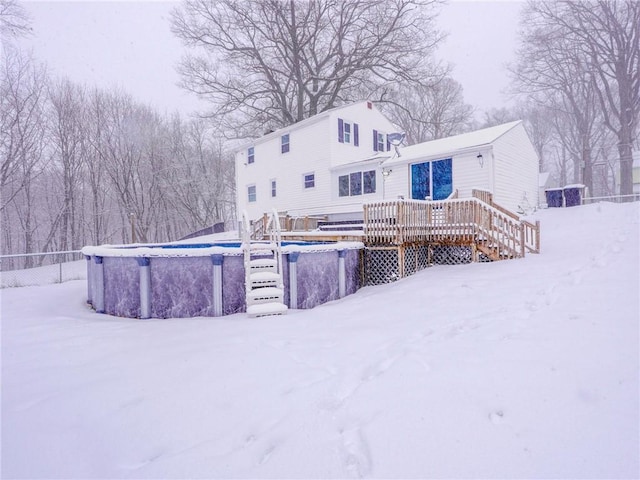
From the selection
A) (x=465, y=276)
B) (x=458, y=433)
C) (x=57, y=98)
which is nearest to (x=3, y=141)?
(x=57, y=98)

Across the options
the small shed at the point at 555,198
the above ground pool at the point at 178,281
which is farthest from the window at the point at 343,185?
the small shed at the point at 555,198

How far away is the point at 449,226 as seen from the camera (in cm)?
896

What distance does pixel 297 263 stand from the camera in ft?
23.5

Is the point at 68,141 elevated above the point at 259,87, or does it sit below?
below

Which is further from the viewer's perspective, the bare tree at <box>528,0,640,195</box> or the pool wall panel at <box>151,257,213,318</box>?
the bare tree at <box>528,0,640,195</box>

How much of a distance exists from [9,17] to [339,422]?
1674cm

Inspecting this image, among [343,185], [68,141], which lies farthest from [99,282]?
[68,141]

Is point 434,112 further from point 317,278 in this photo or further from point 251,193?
point 317,278

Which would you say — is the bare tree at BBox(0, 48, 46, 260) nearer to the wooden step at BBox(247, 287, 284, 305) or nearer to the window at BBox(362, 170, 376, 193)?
the window at BBox(362, 170, 376, 193)

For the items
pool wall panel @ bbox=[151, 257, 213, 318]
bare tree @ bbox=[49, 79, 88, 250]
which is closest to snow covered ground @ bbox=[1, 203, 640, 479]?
pool wall panel @ bbox=[151, 257, 213, 318]

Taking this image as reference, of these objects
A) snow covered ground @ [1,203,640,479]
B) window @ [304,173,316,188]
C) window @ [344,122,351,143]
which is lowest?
snow covered ground @ [1,203,640,479]

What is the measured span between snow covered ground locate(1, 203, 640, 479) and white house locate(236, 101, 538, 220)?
9.02 metres

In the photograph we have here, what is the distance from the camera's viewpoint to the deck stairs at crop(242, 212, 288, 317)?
19.7 feet

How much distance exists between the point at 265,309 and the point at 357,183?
11.7 m
